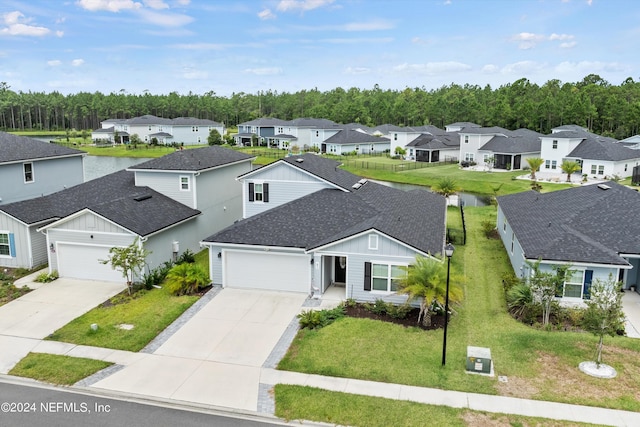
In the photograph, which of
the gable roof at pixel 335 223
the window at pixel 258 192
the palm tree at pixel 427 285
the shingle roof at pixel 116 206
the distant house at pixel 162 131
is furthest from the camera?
the distant house at pixel 162 131

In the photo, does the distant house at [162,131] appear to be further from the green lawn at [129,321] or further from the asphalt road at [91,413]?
the asphalt road at [91,413]

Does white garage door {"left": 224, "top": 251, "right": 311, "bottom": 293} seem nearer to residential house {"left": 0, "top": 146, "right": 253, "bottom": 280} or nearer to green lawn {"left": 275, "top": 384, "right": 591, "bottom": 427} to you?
residential house {"left": 0, "top": 146, "right": 253, "bottom": 280}

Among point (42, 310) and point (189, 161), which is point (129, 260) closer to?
point (42, 310)

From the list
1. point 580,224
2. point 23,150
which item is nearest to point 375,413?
point 580,224

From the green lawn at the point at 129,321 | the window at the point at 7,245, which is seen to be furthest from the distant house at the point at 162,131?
the green lawn at the point at 129,321

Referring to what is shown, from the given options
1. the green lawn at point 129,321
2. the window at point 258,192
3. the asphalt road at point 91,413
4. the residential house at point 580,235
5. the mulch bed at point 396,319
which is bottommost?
the asphalt road at point 91,413

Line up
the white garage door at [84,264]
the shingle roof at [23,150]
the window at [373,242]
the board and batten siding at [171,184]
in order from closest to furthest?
the window at [373,242]
the white garage door at [84,264]
the board and batten siding at [171,184]
the shingle roof at [23,150]
